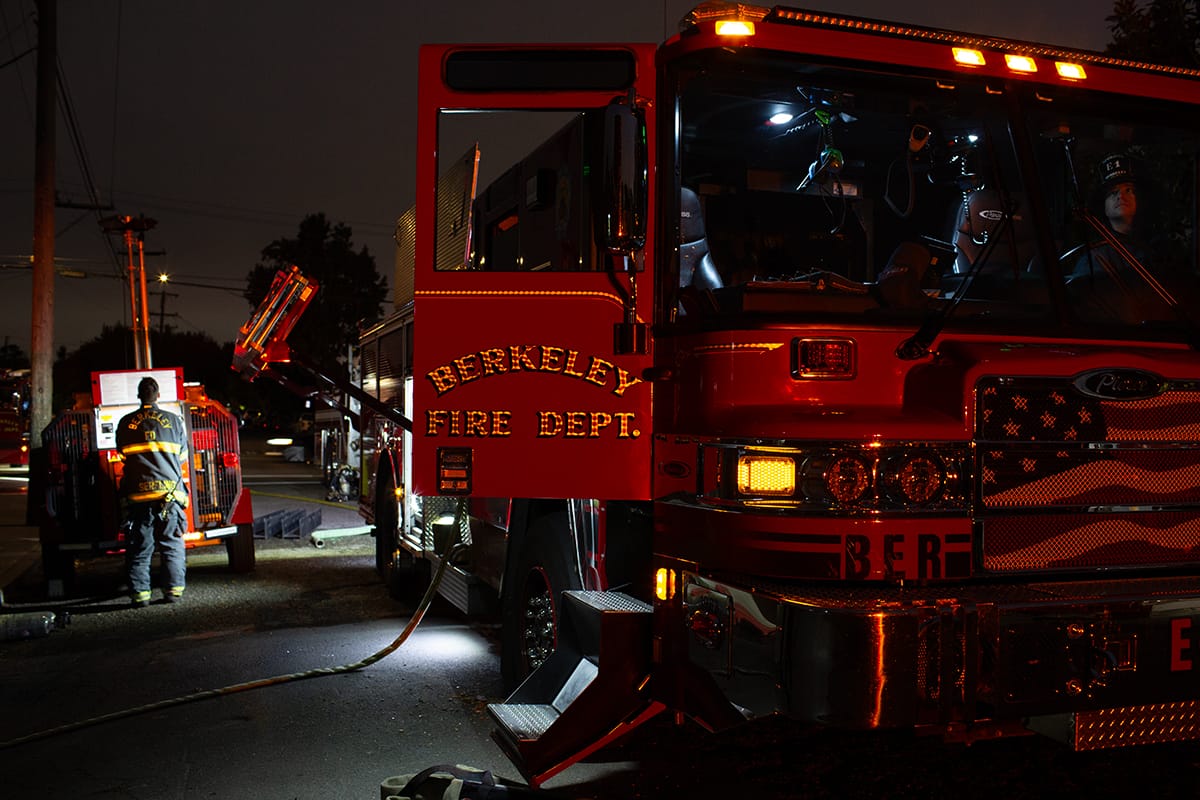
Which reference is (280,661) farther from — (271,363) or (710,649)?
(710,649)

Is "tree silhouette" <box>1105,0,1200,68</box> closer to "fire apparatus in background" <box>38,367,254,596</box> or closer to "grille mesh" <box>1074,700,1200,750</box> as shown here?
"grille mesh" <box>1074,700,1200,750</box>

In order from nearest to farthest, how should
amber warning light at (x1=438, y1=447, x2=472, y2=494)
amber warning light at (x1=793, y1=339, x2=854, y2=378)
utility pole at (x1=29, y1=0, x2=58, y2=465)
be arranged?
amber warning light at (x1=793, y1=339, x2=854, y2=378) < amber warning light at (x1=438, y1=447, x2=472, y2=494) < utility pole at (x1=29, y1=0, x2=58, y2=465)

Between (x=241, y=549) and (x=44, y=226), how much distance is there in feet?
29.7

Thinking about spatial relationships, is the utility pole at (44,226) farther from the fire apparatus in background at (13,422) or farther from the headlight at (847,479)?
the headlight at (847,479)

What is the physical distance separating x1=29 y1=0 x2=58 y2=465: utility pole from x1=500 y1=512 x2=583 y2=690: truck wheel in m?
12.4

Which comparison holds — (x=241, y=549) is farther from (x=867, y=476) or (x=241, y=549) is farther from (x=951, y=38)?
(x=951, y=38)

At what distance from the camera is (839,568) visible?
11.2 ft

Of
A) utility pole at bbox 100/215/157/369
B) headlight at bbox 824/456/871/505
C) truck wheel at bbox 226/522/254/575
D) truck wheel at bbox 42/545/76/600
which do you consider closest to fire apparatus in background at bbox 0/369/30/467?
utility pole at bbox 100/215/157/369

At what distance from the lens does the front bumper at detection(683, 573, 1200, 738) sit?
10.4 ft

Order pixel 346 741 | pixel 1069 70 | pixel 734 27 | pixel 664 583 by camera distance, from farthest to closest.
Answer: pixel 346 741, pixel 1069 70, pixel 664 583, pixel 734 27

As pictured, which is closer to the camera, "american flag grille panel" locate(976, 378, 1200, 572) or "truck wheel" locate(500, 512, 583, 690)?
"american flag grille panel" locate(976, 378, 1200, 572)

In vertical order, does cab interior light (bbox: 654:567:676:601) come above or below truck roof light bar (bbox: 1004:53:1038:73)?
below

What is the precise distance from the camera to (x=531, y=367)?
4.09 m

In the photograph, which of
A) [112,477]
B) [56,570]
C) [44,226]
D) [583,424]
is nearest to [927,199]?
[583,424]
